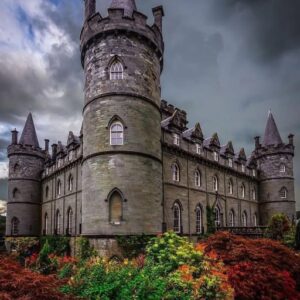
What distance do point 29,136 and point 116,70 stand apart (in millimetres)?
23271

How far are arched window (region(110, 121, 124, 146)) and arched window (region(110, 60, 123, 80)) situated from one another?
9.93 feet

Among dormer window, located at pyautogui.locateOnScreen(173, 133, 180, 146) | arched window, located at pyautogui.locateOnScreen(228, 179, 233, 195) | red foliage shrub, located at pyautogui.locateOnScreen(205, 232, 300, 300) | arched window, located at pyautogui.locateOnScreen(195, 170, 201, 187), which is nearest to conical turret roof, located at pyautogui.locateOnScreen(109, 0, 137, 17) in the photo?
dormer window, located at pyautogui.locateOnScreen(173, 133, 180, 146)

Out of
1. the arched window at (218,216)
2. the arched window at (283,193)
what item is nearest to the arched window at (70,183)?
the arched window at (218,216)

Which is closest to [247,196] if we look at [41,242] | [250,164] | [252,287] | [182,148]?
[250,164]

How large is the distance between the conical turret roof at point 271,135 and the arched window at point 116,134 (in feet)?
89.2

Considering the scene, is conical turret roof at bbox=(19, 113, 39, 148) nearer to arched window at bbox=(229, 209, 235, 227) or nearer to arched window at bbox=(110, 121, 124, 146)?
arched window at bbox=(110, 121, 124, 146)

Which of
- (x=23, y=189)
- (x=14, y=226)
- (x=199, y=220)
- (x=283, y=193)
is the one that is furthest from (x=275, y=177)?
(x=14, y=226)

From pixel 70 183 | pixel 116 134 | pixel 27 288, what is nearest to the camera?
pixel 27 288

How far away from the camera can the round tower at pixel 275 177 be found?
40.8m

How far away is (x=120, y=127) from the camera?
2080cm

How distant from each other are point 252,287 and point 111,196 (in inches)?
419

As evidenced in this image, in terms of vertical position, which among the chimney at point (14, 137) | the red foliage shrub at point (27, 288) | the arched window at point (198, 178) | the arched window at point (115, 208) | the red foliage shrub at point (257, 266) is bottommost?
the red foliage shrub at point (257, 266)

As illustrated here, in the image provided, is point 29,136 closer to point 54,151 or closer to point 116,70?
point 54,151

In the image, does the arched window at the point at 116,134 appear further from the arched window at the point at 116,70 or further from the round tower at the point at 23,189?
the round tower at the point at 23,189
